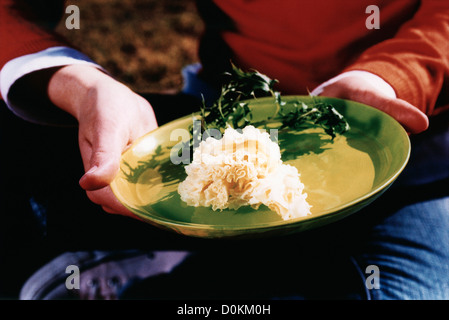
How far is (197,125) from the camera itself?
1.31 metres

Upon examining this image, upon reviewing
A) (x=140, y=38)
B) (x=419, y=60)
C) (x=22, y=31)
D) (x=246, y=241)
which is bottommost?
(x=246, y=241)

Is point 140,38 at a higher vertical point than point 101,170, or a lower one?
higher

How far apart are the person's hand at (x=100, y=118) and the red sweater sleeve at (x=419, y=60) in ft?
2.75

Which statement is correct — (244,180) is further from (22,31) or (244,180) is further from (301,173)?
(22,31)

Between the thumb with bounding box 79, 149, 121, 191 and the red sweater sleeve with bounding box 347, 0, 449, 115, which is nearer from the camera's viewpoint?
the thumb with bounding box 79, 149, 121, 191

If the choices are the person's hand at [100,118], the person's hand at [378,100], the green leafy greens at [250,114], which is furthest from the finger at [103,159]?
the person's hand at [378,100]

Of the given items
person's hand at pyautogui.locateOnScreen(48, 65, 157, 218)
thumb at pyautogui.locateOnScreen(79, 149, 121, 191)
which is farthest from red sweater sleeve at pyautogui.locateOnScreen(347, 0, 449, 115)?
thumb at pyautogui.locateOnScreen(79, 149, 121, 191)

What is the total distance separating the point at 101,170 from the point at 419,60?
3.76ft

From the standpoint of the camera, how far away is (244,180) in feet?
3.39

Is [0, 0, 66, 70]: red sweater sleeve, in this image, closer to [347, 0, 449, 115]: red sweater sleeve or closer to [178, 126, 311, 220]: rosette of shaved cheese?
[178, 126, 311, 220]: rosette of shaved cheese

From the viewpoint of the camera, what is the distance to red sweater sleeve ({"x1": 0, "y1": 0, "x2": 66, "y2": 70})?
5.20ft

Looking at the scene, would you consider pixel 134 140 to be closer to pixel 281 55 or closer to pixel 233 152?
pixel 233 152

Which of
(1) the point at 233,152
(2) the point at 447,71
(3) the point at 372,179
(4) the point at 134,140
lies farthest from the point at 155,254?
(2) the point at 447,71

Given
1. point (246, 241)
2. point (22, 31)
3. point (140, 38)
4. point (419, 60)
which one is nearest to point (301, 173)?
point (246, 241)
